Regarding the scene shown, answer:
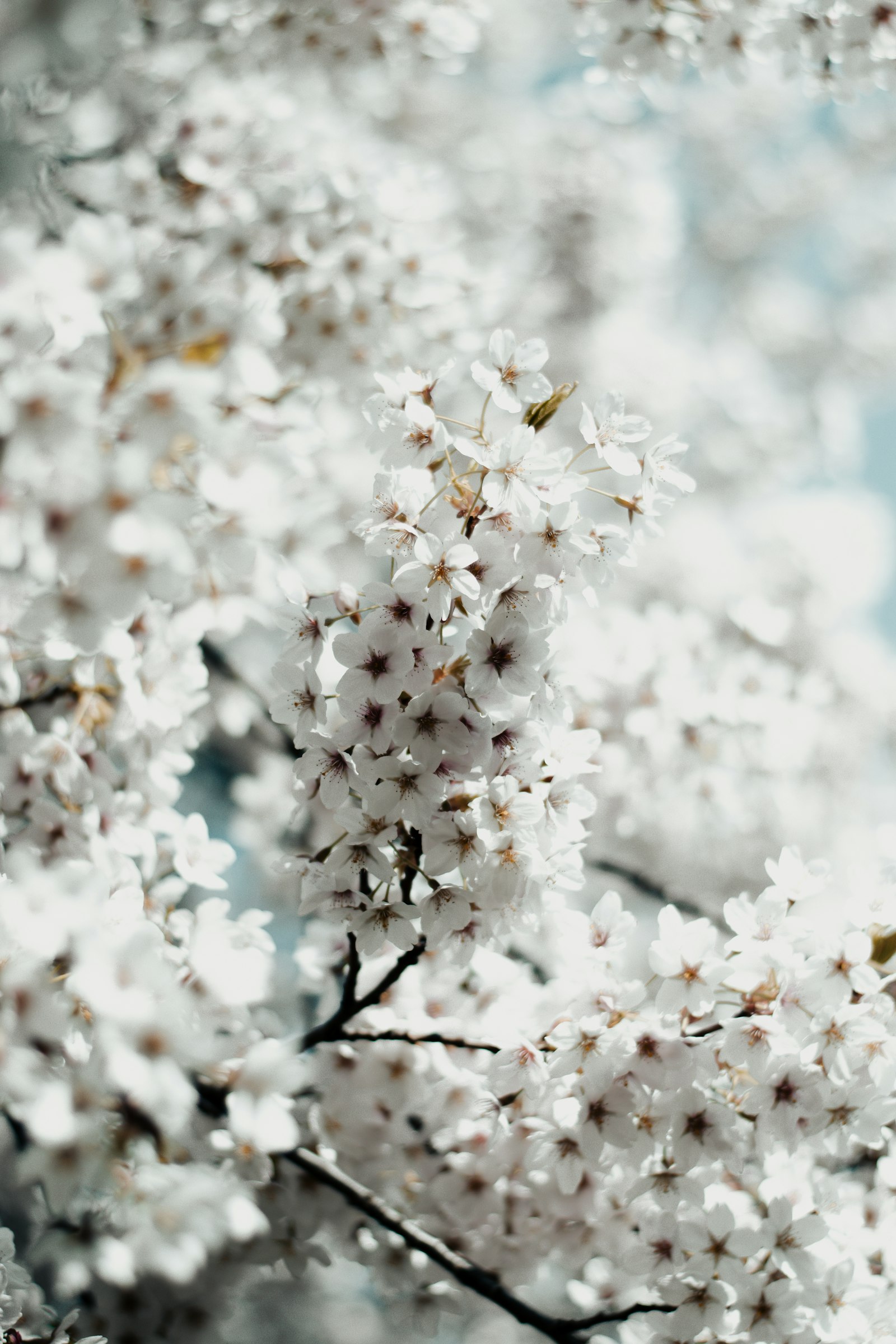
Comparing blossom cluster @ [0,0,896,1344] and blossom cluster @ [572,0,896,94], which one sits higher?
blossom cluster @ [572,0,896,94]

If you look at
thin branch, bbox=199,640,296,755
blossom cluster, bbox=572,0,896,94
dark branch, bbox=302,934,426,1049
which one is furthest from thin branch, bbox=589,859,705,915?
blossom cluster, bbox=572,0,896,94

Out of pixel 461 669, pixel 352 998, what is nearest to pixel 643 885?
pixel 352 998

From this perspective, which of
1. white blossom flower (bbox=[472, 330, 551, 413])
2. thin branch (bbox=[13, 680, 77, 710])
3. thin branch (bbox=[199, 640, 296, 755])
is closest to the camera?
white blossom flower (bbox=[472, 330, 551, 413])

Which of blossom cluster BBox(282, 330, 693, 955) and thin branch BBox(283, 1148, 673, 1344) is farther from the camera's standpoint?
thin branch BBox(283, 1148, 673, 1344)

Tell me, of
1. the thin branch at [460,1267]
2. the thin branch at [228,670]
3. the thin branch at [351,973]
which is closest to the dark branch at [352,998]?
the thin branch at [351,973]

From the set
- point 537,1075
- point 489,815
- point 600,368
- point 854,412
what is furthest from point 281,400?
point 854,412

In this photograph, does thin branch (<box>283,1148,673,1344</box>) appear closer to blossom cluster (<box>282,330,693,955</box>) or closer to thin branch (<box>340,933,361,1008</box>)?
thin branch (<box>340,933,361,1008</box>)

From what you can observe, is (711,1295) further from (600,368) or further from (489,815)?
(600,368)
